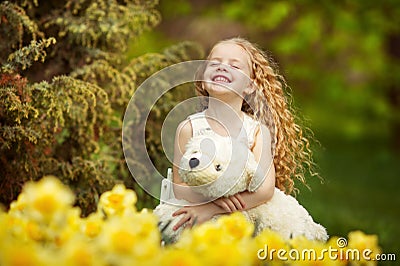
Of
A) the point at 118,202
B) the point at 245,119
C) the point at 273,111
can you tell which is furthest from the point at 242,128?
the point at 118,202

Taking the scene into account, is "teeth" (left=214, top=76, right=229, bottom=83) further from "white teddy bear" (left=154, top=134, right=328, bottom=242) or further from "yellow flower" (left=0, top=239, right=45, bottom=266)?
"yellow flower" (left=0, top=239, right=45, bottom=266)

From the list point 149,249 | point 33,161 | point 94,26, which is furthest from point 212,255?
point 94,26

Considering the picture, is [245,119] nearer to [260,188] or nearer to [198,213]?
[260,188]

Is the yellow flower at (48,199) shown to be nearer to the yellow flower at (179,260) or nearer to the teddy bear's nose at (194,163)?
the yellow flower at (179,260)

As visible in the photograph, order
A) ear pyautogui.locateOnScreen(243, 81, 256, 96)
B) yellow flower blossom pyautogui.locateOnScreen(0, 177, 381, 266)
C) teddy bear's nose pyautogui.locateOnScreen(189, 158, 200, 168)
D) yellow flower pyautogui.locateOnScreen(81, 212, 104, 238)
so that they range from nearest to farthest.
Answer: yellow flower blossom pyautogui.locateOnScreen(0, 177, 381, 266), yellow flower pyautogui.locateOnScreen(81, 212, 104, 238), teddy bear's nose pyautogui.locateOnScreen(189, 158, 200, 168), ear pyautogui.locateOnScreen(243, 81, 256, 96)

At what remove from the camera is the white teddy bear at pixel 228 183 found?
2762 mm

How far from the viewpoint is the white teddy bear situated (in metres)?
2.76

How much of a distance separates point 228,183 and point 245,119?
0.50 meters

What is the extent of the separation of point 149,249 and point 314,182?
701cm

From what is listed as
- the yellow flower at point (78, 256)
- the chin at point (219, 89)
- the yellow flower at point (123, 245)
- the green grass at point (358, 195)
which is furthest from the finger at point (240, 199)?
the green grass at point (358, 195)

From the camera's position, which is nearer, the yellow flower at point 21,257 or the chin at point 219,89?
the yellow flower at point 21,257

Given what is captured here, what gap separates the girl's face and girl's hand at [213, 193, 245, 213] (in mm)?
538

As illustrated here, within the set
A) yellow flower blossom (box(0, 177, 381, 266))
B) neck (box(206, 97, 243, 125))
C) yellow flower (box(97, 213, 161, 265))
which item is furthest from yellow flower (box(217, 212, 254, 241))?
neck (box(206, 97, 243, 125))

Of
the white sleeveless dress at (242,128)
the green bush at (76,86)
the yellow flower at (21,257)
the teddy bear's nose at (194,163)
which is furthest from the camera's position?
the green bush at (76,86)
